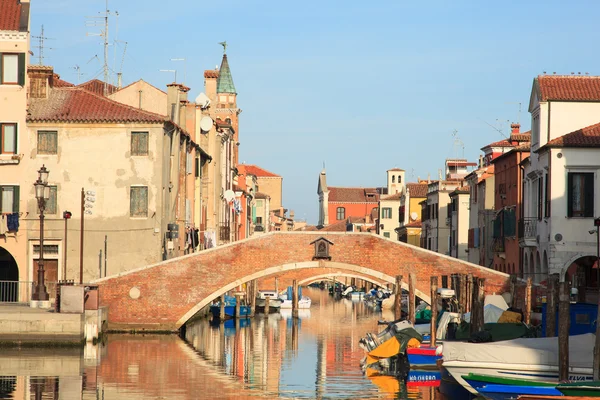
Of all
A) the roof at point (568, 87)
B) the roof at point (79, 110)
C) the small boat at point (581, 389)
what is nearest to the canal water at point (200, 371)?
the small boat at point (581, 389)

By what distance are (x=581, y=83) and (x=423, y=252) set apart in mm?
8084

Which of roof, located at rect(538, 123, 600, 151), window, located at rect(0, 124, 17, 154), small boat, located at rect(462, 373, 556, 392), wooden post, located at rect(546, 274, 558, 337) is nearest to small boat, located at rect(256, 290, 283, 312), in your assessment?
window, located at rect(0, 124, 17, 154)

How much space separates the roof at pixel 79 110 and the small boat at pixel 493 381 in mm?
20610

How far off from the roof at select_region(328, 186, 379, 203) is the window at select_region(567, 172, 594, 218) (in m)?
91.0

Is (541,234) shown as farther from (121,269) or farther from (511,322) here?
(121,269)

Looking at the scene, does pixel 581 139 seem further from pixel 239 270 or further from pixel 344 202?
pixel 344 202

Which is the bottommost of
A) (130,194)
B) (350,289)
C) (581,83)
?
(350,289)

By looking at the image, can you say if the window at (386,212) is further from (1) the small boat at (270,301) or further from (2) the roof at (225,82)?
(1) the small boat at (270,301)

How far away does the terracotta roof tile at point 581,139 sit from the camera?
38.0 meters

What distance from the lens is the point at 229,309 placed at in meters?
54.8

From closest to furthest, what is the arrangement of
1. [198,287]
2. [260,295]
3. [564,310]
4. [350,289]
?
1. [564,310]
2. [198,287]
3. [260,295]
4. [350,289]

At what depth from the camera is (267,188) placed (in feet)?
385

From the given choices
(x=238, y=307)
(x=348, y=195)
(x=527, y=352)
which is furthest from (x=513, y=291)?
(x=348, y=195)

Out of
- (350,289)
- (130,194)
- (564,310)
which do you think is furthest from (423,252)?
(350,289)
